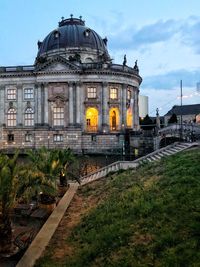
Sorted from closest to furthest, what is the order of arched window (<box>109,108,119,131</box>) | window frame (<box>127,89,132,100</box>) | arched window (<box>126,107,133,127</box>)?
arched window (<box>109,108,119,131</box>), window frame (<box>127,89,132,100</box>), arched window (<box>126,107,133,127</box>)

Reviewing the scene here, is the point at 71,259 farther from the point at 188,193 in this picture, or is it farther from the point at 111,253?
the point at 188,193

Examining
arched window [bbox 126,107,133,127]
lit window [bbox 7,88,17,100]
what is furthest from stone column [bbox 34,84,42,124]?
arched window [bbox 126,107,133,127]

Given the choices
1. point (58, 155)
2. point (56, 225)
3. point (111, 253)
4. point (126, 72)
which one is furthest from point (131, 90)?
point (111, 253)

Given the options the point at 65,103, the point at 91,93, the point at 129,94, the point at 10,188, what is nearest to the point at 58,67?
the point at 65,103

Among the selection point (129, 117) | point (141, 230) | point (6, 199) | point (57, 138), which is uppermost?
point (129, 117)

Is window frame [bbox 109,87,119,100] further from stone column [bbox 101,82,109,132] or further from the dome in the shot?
the dome

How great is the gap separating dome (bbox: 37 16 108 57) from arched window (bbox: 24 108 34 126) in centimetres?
1727

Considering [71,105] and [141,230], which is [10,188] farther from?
[71,105]

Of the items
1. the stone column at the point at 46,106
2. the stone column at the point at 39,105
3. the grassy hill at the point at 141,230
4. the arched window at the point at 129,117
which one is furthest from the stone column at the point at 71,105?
the grassy hill at the point at 141,230

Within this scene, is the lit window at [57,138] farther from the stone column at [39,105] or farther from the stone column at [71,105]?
the stone column at [39,105]

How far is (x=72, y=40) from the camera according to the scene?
8188 centimetres

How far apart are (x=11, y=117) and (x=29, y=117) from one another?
3.98 metres

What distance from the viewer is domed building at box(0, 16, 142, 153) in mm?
71250

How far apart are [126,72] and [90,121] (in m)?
13.2
